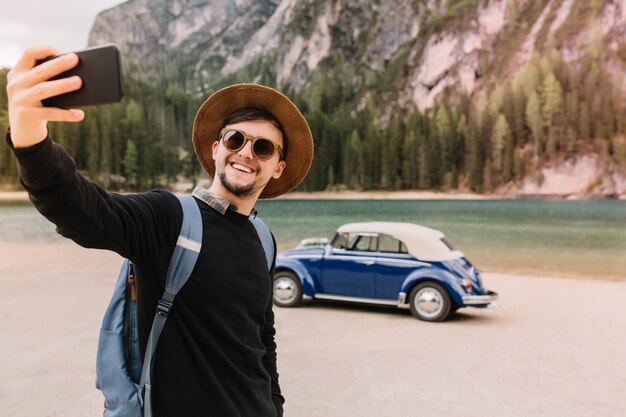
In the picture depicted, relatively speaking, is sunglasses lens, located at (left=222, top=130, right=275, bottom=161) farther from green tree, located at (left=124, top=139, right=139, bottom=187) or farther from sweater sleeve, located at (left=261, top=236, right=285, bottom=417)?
green tree, located at (left=124, top=139, right=139, bottom=187)

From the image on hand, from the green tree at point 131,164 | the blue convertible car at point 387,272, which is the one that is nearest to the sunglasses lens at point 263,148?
the blue convertible car at point 387,272

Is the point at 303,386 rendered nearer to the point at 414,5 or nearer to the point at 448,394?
the point at 448,394

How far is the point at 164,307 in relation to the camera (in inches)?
68.7

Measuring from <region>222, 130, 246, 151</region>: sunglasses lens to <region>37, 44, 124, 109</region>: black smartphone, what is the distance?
0.97m

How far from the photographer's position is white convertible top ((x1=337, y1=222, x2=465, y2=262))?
8.98 m

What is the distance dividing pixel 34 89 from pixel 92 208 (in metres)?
0.40

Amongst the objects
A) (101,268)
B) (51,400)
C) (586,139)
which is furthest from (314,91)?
(51,400)

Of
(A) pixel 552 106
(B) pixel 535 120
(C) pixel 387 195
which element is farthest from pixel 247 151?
(A) pixel 552 106

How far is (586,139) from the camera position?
9494 centimetres

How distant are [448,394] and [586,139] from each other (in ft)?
342

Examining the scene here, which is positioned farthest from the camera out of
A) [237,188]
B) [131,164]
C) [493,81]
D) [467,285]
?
[493,81]

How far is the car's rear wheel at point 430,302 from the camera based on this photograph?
28.6 ft

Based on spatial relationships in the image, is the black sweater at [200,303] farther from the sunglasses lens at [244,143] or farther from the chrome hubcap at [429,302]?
the chrome hubcap at [429,302]

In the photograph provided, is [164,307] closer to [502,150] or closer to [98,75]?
[98,75]
